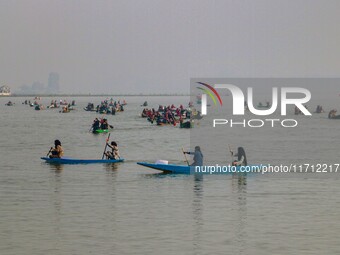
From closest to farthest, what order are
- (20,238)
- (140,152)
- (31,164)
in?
(20,238) < (31,164) < (140,152)

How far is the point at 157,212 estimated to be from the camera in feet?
118

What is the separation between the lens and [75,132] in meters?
97.2

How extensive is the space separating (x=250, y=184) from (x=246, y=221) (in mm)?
11384

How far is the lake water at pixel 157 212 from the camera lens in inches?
1144

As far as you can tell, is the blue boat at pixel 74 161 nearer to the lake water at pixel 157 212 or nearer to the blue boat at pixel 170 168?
the lake water at pixel 157 212

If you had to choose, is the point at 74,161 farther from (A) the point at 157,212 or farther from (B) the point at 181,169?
(A) the point at 157,212

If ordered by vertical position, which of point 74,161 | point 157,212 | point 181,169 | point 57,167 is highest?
point 74,161

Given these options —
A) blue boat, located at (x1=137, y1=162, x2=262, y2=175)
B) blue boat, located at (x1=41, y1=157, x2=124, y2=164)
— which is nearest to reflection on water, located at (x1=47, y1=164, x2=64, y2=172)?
blue boat, located at (x1=41, y1=157, x2=124, y2=164)

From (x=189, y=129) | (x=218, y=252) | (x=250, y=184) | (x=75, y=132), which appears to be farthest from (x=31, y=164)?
(x=189, y=129)

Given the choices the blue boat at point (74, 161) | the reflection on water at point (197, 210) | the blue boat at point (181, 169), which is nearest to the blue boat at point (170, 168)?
the blue boat at point (181, 169)

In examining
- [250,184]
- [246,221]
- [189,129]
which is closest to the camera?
[246,221]

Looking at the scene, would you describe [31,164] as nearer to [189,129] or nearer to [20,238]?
[20,238]

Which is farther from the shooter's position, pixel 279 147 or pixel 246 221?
pixel 279 147

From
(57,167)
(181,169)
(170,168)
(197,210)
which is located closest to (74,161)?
(57,167)
